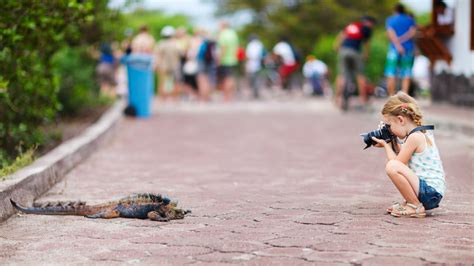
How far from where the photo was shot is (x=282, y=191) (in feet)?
28.8

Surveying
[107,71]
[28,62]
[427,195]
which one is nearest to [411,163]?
[427,195]

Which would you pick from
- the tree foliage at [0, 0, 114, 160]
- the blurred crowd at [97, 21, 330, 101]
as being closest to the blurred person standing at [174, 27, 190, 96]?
the blurred crowd at [97, 21, 330, 101]

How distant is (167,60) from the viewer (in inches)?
994

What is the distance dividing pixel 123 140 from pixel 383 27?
2769 centimetres

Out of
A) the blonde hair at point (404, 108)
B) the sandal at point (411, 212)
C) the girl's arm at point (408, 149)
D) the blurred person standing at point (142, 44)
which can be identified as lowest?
the sandal at point (411, 212)

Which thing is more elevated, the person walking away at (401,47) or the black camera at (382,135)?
the person walking away at (401,47)

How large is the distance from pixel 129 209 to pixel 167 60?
59.7 ft

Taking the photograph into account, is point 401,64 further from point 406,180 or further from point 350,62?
point 406,180

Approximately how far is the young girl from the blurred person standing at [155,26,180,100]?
59.9 feet

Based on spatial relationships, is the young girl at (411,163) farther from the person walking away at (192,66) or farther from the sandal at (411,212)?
the person walking away at (192,66)

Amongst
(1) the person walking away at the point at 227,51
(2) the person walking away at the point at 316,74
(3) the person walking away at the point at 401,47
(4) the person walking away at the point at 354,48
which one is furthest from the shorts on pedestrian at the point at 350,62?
(2) the person walking away at the point at 316,74

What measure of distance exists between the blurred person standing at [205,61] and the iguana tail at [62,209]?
59.9 ft

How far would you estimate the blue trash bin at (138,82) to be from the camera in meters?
19.7

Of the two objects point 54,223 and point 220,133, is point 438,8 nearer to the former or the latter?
point 220,133
